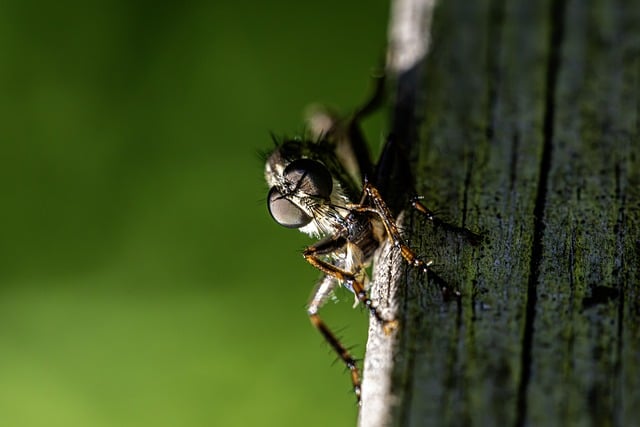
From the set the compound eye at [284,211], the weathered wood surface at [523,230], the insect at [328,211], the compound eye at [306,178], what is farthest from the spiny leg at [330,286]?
the weathered wood surface at [523,230]

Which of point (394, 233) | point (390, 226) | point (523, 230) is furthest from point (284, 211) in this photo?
point (523, 230)

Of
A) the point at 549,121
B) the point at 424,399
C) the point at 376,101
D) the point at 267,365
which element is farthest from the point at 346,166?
the point at 424,399

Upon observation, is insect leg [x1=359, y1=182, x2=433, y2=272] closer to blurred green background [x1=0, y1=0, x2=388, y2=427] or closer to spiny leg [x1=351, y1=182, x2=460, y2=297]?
spiny leg [x1=351, y1=182, x2=460, y2=297]

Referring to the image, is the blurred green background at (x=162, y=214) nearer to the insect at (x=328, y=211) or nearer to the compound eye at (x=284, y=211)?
the insect at (x=328, y=211)

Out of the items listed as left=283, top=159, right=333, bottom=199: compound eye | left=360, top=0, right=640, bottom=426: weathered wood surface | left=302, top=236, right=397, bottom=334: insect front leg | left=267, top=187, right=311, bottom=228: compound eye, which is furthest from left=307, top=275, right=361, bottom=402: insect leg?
left=360, top=0, right=640, bottom=426: weathered wood surface

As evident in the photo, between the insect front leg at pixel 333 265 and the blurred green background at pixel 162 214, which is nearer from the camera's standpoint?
the insect front leg at pixel 333 265

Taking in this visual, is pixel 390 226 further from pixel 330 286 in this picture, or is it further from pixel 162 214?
pixel 162 214
